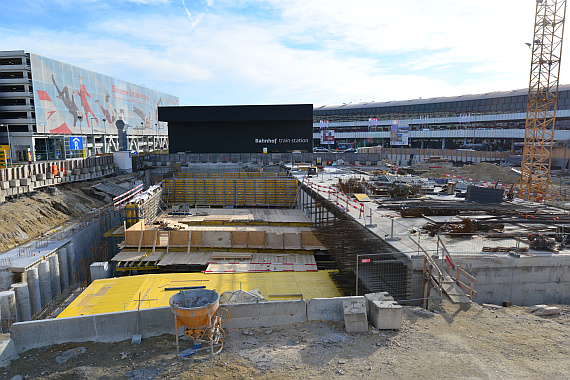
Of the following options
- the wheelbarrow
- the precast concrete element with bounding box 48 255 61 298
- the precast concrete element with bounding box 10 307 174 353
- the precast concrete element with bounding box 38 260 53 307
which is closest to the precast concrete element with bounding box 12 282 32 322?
the precast concrete element with bounding box 38 260 53 307

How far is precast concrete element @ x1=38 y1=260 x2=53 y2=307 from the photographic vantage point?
608 inches

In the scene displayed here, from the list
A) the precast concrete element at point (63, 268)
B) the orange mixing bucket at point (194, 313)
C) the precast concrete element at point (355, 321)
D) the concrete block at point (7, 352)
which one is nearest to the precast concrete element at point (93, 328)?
the concrete block at point (7, 352)

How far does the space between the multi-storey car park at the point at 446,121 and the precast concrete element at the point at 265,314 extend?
228 feet

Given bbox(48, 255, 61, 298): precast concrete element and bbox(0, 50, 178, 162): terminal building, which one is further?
bbox(0, 50, 178, 162): terminal building

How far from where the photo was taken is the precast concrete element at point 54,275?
16266 mm

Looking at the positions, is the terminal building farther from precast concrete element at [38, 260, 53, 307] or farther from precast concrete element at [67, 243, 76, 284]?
precast concrete element at [38, 260, 53, 307]

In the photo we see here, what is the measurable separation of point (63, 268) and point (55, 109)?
3947 cm

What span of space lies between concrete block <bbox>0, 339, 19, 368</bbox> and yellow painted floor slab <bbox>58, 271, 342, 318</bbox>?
9.49 ft

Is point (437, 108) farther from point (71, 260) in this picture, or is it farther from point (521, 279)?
point (71, 260)

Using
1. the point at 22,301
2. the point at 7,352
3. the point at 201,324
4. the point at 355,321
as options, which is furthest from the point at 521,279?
the point at 22,301

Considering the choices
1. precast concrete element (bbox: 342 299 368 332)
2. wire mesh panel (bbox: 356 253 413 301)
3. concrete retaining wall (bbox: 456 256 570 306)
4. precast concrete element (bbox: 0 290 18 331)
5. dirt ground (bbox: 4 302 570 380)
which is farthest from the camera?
precast concrete element (bbox: 0 290 18 331)

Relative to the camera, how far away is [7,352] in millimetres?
7199

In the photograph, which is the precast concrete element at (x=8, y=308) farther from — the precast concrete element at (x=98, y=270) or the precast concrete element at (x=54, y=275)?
the precast concrete element at (x=54, y=275)

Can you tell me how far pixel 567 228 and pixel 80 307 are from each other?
1675 centimetres
